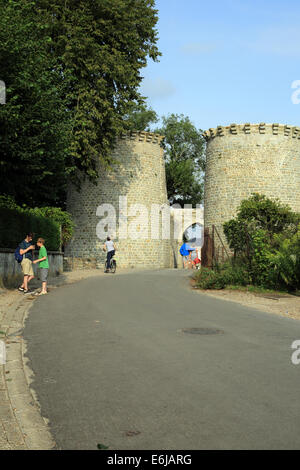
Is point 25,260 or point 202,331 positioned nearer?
point 202,331

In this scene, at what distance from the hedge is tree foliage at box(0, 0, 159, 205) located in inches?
32.3

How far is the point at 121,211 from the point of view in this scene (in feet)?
116

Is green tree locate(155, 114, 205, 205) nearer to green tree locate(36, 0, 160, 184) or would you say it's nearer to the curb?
green tree locate(36, 0, 160, 184)

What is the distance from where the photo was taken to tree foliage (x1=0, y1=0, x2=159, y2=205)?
15.1 metres

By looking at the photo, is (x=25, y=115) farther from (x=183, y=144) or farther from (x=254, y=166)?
(x=183, y=144)

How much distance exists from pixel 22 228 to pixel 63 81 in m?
6.90

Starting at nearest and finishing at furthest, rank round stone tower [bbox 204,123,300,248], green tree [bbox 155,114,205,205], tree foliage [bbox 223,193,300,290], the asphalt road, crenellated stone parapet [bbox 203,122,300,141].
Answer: the asphalt road → tree foliage [bbox 223,193,300,290] → round stone tower [bbox 204,123,300,248] → crenellated stone parapet [bbox 203,122,300,141] → green tree [bbox 155,114,205,205]

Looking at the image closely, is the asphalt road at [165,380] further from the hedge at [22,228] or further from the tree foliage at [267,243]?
the hedge at [22,228]

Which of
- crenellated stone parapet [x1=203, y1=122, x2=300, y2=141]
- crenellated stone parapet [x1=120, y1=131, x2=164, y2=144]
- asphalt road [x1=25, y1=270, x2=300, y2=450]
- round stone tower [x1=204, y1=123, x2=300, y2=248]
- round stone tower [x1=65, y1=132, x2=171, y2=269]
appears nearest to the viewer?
asphalt road [x1=25, y1=270, x2=300, y2=450]

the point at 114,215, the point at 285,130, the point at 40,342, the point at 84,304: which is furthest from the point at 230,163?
the point at 40,342

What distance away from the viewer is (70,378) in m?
5.83

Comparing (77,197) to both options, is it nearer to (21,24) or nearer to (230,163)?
(230,163)

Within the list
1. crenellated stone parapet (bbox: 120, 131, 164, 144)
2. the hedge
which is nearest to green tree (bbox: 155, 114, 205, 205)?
crenellated stone parapet (bbox: 120, 131, 164, 144)

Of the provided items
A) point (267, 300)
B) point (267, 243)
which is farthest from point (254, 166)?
point (267, 300)
